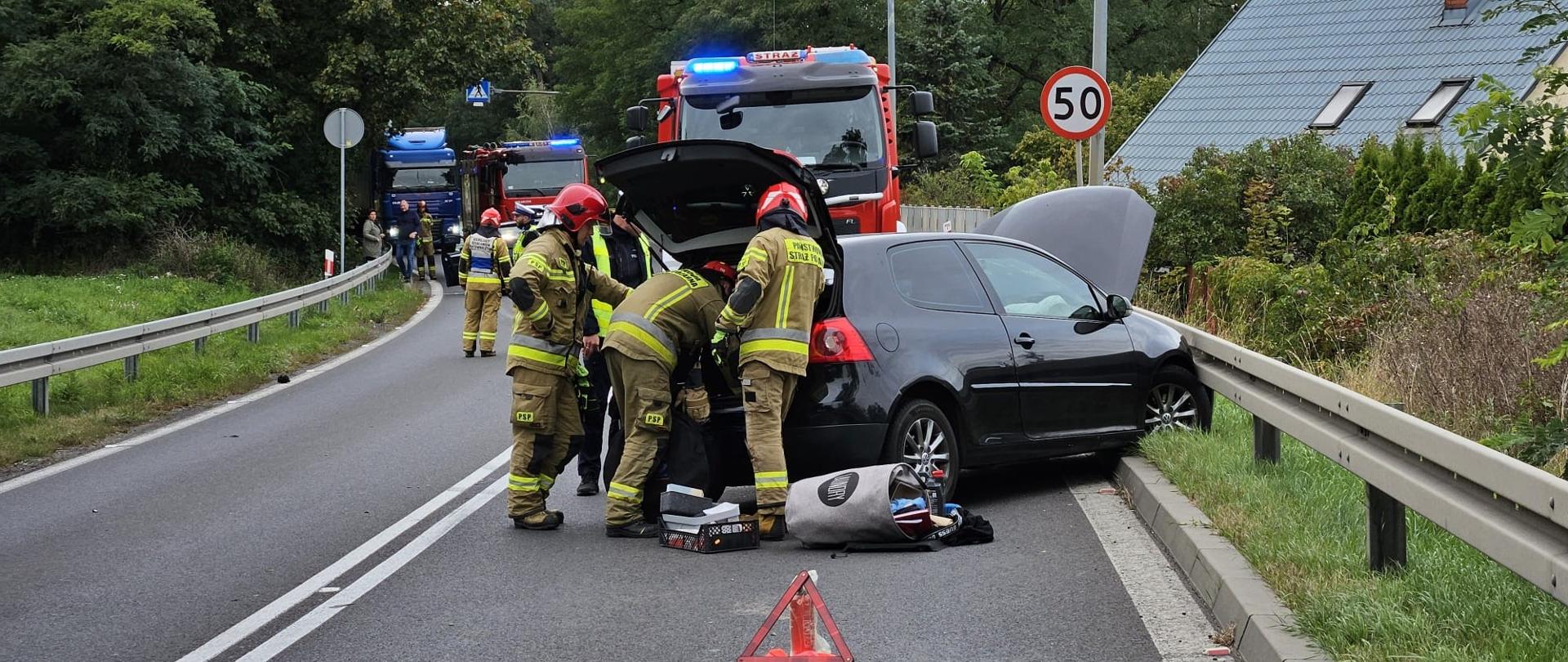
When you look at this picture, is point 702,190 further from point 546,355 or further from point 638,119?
point 638,119

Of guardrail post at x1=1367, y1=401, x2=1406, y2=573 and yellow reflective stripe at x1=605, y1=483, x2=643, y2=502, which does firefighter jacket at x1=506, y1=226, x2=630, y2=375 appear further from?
guardrail post at x1=1367, y1=401, x2=1406, y2=573

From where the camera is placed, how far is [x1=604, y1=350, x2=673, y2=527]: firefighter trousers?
816cm

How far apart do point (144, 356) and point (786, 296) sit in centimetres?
1038

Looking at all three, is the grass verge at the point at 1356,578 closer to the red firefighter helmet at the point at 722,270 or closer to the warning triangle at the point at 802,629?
the warning triangle at the point at 802,629

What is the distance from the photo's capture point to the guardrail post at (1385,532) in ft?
19.5

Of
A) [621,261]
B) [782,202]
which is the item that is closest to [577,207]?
[782,202]

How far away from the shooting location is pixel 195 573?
741 cm

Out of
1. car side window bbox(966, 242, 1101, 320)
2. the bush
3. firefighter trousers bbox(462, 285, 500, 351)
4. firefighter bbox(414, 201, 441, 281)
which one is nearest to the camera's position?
car side window bbox(966, 242, 1101, 320)

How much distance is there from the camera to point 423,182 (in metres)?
38.9

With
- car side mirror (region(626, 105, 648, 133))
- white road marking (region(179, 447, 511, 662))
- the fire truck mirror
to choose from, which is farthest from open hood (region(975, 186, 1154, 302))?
white road marking (region(179, 447, 511, 662))

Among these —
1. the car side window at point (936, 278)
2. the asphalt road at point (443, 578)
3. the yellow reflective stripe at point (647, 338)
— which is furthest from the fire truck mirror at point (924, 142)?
the yellow reflective stripe at point (647, 338)

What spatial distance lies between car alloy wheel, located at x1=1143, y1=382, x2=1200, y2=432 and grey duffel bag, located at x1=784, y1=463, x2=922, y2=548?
267 centimetres

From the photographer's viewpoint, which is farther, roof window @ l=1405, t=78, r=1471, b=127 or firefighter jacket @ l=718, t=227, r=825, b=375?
roof window @ l=1405, t=78, r=1471, b=127

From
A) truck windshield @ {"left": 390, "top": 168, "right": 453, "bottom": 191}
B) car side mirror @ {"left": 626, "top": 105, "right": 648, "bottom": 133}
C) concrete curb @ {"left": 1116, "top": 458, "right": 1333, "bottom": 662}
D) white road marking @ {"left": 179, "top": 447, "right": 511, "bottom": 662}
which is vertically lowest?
white road marking @ {"left": 179, "top": 447, "right": 511, "bottom": 662}
